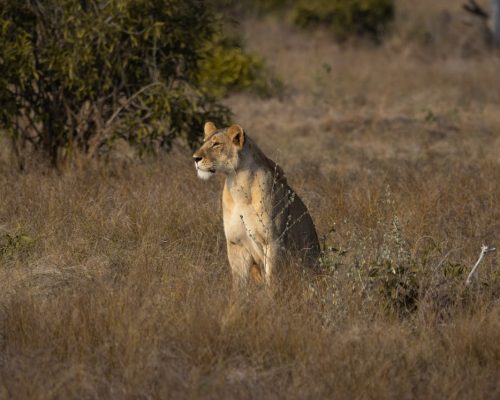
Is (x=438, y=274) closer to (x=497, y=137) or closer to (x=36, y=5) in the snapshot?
(x=36, y=5)

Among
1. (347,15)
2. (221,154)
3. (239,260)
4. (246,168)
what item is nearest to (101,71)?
(221,154)

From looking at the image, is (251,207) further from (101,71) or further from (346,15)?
(346,15)

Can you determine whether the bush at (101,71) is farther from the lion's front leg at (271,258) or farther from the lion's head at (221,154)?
the lion's front leg at (271,258)

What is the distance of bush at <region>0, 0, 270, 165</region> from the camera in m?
10.0

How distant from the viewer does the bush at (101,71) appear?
10.0 meters

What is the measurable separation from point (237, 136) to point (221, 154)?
159 mm

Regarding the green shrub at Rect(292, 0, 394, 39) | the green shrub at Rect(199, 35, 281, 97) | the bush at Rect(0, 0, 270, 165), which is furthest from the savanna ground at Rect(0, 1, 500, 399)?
the green shrub at Rect(292, 0, 394, 39)

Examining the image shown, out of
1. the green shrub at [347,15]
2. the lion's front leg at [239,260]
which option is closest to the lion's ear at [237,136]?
the lion's front leg at [239,260]

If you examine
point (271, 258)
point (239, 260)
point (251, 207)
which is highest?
point (251, 207)

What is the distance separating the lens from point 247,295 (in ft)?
19.7

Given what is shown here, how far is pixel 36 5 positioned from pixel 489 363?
6651mm

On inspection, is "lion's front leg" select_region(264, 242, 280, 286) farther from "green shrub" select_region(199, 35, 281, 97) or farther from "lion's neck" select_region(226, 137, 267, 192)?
"green shrub" select_region(199, 35, 281, 97)

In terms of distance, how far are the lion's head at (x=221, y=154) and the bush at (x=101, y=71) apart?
3431 millimetres

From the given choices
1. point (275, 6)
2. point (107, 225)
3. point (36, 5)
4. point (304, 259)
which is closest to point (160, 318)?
point (304, 259)
